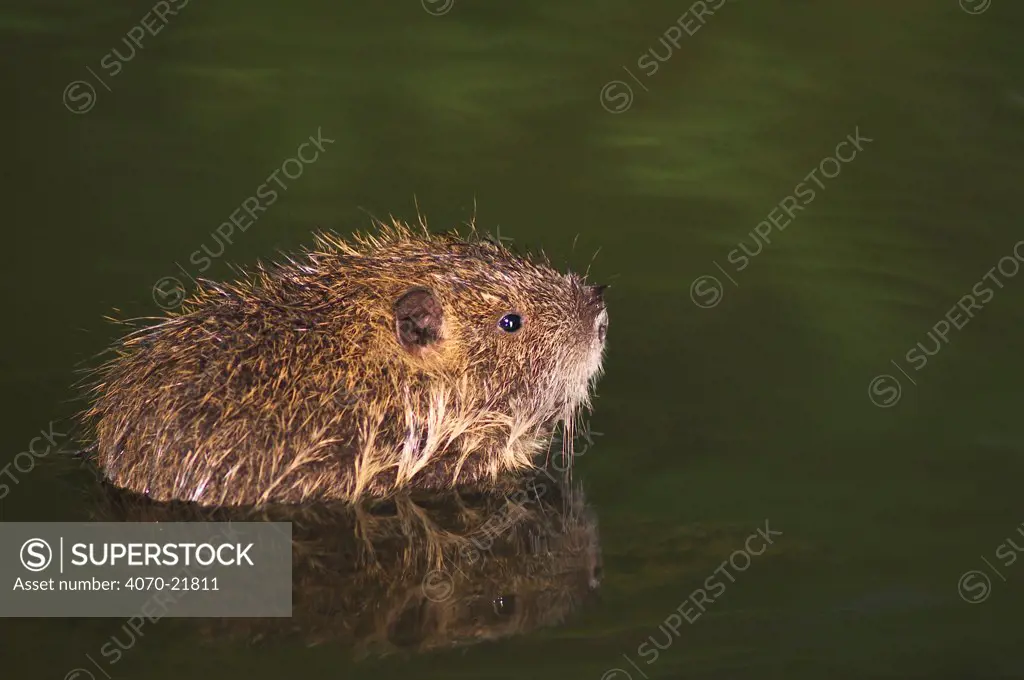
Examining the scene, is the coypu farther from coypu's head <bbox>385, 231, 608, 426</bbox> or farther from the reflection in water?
the reflection in water

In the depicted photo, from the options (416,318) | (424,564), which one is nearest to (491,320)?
(416,318)

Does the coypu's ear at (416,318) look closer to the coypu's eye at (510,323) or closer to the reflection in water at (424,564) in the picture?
the coypu's eye at (510,323)

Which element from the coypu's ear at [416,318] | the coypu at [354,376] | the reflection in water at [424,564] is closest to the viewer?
the reflection in water at [424,564]

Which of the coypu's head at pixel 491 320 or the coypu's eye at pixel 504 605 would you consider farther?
the coypu's head at pixel 491 320

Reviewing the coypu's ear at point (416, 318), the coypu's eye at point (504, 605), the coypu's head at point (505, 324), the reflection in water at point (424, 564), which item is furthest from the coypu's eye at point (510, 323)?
the coypu's eye at point (504, 605)

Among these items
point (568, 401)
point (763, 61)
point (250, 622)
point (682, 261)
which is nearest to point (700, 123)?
point (763, 61)

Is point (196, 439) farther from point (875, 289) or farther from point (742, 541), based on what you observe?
point (875, 289)

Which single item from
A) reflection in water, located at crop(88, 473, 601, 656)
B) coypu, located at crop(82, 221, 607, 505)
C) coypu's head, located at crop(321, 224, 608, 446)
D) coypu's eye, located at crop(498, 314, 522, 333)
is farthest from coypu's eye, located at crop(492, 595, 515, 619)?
coypu's eye, located at crop(498, 314, 522, 333)
